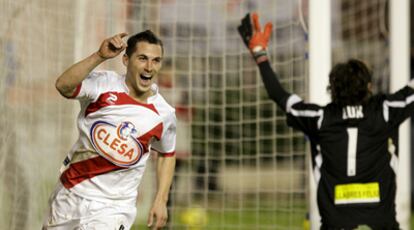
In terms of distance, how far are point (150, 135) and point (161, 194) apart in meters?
0.36

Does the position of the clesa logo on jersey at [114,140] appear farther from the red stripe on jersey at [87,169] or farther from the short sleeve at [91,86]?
the short sleeve at [91,86]

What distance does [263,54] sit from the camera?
19.7 ft

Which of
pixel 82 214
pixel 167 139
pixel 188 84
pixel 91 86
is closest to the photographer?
pixel 91 86

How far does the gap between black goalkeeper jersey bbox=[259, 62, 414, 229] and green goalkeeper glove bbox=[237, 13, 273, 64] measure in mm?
585

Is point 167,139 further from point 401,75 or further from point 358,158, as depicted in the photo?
point 401,75

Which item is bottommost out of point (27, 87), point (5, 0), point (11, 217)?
point (11, 217)

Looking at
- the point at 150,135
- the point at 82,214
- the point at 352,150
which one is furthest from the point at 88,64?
the point at 352,150

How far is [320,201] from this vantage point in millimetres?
5625

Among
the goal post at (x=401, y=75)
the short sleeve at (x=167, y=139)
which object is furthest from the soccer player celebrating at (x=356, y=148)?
the goal post at (x=401, y=75)

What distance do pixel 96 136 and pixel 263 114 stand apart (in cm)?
351

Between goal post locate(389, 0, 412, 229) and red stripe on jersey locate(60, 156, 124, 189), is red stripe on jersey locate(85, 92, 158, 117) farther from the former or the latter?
goal post locate(389, 0, 412, 229)

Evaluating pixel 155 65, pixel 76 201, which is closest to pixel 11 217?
pixel 76 201

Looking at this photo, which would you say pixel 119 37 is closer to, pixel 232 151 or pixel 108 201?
pixel 108 201

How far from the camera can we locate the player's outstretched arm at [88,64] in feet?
14.8
